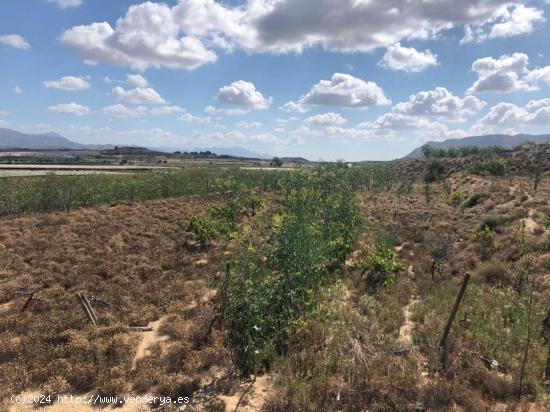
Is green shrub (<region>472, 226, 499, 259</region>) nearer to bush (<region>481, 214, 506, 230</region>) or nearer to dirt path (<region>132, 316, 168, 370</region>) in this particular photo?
bush (<region>481, 214, 506, 230</region>)

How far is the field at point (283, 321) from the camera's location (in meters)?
6.53

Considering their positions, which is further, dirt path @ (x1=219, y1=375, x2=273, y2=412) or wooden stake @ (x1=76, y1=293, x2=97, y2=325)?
wooden stake @ (x1=76, y1=293, x2=97, y2=325)

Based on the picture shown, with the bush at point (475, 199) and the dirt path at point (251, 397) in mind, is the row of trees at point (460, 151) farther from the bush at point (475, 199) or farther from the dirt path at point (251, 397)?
the dirt path at point (251, 397)

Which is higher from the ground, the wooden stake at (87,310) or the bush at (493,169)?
the bush at (493,169)

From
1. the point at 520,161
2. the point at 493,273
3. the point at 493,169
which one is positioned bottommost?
the point at 493,273

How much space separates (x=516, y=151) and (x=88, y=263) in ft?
234

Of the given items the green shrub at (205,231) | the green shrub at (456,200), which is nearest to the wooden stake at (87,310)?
the green shrub at (205,231)

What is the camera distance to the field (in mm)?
6527

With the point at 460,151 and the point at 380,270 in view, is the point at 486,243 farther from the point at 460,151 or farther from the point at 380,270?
the point at 460,151

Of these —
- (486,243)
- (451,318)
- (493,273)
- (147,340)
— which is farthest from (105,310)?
(486,243)

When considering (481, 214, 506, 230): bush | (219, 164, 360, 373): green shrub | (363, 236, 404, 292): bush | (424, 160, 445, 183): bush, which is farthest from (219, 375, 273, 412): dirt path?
(424, 160, 445, 183): bush

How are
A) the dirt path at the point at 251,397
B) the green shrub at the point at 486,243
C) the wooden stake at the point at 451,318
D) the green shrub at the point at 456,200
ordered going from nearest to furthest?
the dirt path at the point at 251,397 → the wooden stake at the point at 451,318 → the green shrub at the point at 486,243 → the green shrub at the point at 456,200

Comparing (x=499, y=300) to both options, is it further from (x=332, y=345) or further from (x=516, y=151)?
(x=516, y=151)

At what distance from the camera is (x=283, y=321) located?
24.6 ft
